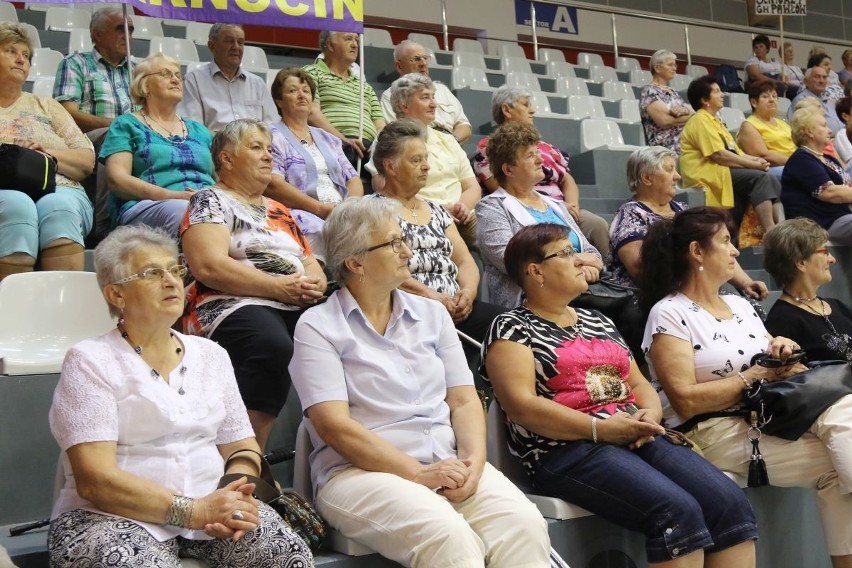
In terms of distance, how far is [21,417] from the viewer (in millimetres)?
2635

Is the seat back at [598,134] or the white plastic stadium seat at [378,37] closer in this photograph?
the seat back at [598,134]

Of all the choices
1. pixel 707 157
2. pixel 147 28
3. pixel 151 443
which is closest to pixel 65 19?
pixel 147 28

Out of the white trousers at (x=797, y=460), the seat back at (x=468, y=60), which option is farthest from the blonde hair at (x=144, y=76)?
the seat back at (x=468, y=60)

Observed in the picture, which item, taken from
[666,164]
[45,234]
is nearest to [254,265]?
[45,234]

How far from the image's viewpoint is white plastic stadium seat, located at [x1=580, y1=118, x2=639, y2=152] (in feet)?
20.3

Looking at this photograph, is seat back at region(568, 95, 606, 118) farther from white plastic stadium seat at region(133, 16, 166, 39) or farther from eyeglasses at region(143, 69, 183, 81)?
eyeglasses at region(143, 69, 183, 81)

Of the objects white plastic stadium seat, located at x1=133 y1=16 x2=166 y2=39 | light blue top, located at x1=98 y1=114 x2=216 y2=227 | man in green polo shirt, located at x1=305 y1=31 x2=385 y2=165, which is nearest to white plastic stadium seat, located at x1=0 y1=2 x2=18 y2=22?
white plastic stadium seat, located at x1=133 y1=16 x2=166 y2=39

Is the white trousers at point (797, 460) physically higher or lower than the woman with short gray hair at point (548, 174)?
lower

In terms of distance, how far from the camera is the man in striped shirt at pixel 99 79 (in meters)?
4.30

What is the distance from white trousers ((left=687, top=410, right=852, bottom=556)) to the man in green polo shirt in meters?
2.45

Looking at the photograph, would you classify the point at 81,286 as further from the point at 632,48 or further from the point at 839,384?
the point at 632,48

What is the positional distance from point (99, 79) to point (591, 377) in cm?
268

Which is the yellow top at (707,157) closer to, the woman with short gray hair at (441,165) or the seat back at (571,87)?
the woman with short gray hair at (441,165)

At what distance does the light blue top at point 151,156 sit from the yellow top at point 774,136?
12.8ft
